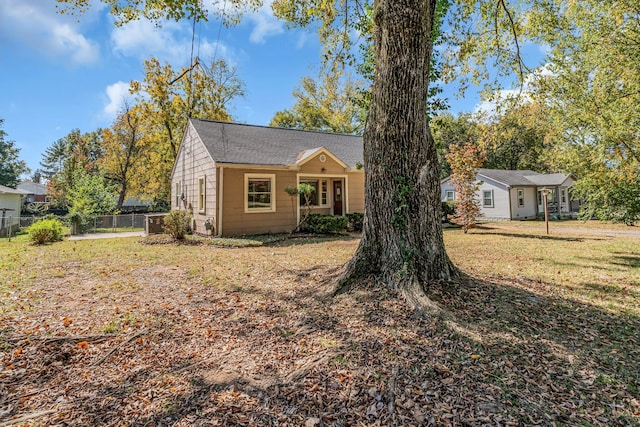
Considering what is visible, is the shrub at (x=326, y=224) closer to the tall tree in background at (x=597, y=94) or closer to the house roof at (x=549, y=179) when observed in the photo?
the tall tree in background at (x=597, y=94)

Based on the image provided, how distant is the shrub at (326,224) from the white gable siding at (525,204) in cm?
1609

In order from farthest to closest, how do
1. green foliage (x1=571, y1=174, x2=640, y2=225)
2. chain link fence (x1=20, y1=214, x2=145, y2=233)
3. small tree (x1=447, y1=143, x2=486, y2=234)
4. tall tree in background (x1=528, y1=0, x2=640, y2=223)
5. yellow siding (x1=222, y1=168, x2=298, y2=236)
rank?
chain link fence (x1=20, y1=214, x2=145, y2=233)
small tree (x1=447, y1=143, x2=486, y2=234)
yellow siding (x1=222, y1=168, x2=298, y2=236)
tall tree in background (x1=528, y1=0, x2=640, y2=223)
green foliage (x1=571, y1=174, x2=640, y2=225)

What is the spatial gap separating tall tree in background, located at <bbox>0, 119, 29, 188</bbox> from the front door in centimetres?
4293

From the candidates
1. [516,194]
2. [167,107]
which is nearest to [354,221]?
[167,107]

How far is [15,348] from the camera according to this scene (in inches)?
121

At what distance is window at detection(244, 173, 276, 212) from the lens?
1237 cm

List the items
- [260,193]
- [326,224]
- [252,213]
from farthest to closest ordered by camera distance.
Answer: [326,224] → [260,193] → [252,213]

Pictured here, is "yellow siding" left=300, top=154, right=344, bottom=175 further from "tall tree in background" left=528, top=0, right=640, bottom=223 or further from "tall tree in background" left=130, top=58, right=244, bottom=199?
"tall tree in background" left=528, top=0, right=640, bottom=223

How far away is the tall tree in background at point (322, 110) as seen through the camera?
2614cm

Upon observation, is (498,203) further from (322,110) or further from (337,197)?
(322,110)

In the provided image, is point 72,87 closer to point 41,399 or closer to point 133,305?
point 133,305

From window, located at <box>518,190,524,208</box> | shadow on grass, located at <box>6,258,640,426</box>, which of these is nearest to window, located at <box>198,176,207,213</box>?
shadow on grass, located at <box>6,258,640,426</box>

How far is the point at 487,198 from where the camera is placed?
77.0 feet

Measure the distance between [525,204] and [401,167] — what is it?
24.5 meters
